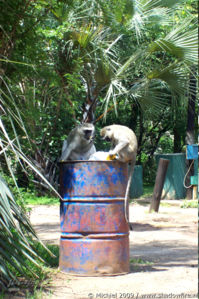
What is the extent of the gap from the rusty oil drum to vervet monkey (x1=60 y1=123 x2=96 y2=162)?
1845mm

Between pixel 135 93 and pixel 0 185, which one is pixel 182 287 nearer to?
pixel 0 185

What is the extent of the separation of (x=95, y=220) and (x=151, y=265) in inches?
43.6

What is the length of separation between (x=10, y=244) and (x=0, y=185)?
600 mm

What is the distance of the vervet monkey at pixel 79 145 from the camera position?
6973 mm

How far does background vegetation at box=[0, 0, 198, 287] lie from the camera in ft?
18.0

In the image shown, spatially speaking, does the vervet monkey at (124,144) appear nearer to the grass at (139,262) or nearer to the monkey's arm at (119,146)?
the monkey's arm at (119,146)

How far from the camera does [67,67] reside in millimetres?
9406

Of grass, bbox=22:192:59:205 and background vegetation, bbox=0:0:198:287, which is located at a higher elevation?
background vegetation, bbox=0:0:198:287

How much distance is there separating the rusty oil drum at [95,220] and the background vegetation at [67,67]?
1.81 ft

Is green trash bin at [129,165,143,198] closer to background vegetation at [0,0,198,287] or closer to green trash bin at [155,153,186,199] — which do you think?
green trash bin at [155,153,186,199]

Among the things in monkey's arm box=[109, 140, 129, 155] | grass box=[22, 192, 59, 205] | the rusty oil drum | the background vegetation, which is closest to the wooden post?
the background vegetation

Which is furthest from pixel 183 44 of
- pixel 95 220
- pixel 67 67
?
pixel 95 220

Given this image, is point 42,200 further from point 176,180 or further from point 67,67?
point 67,67

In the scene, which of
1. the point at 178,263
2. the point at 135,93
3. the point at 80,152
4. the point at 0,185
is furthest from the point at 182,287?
the point at 135,93
